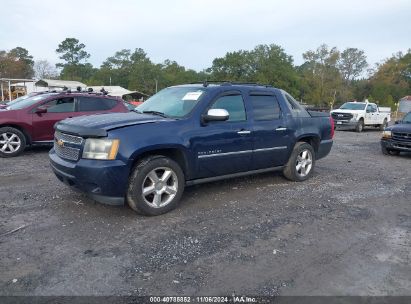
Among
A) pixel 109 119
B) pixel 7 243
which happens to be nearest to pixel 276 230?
pixel 109 119

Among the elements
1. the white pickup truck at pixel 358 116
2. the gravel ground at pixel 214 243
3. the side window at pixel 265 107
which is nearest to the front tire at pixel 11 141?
the gravel ground at pixel 214 243

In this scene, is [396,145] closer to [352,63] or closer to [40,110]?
[40,110]

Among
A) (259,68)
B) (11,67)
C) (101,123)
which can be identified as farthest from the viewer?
(259,68)

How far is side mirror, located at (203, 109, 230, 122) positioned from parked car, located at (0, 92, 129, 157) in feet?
15.3

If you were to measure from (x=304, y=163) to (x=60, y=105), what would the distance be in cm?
631

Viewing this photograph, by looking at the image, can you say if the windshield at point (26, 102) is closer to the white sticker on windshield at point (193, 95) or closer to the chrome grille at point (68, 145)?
the chrome grille at point (68, 145)

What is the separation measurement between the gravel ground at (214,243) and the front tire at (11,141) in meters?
2.61

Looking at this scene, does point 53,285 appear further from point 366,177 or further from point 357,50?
point 357,50

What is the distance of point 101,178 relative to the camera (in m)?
4.44

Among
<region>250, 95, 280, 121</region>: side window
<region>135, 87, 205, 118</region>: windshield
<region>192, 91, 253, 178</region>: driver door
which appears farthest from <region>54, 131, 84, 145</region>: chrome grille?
<region>250, 95, 280, 121</region>: side window

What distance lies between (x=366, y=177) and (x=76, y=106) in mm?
7325

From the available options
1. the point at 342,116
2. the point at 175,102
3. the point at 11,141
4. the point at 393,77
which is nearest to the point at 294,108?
the point at 175,102

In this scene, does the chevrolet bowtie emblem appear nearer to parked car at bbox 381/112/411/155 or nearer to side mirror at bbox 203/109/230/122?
side mirror at bbox 203/109/230/122

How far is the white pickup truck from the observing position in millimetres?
20225
